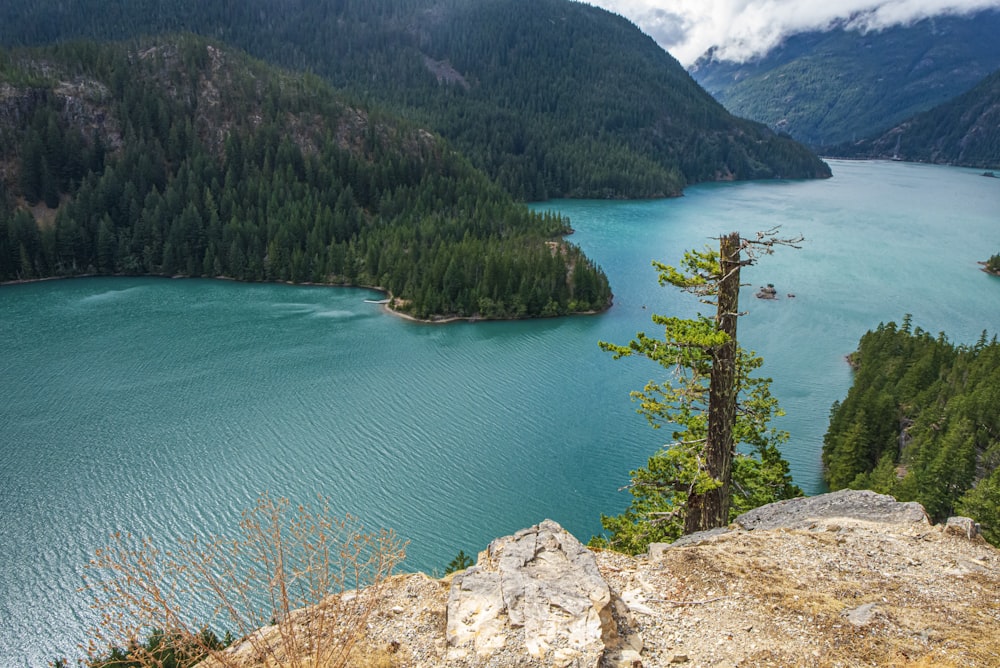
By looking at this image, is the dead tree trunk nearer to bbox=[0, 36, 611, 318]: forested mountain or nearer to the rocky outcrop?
the rocky outcrop

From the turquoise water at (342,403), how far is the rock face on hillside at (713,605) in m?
18.1

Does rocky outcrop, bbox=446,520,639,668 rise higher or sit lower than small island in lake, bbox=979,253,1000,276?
higher

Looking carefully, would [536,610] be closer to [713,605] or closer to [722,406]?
[713,605]

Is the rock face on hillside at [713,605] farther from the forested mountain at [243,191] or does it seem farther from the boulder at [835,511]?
the forested mountain at [243,191]

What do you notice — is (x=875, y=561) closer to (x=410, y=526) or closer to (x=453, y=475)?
(x=410, y=526)

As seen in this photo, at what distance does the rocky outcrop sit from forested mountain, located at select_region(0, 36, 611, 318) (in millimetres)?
57635

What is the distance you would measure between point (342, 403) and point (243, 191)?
6331cm

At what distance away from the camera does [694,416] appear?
15.7 metres

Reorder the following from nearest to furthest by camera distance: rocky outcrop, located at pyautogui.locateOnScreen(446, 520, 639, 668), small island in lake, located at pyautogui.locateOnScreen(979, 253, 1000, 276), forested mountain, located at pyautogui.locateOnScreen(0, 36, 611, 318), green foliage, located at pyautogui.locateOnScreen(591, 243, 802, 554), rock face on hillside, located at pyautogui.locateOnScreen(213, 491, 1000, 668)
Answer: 1. rocky outcrop, located at pyautogui.locateOnScreen(446, 520, 639, 668)
2. rock face on hillside, located at pyautogui.locateOnScreen(213, 491, 1000, 668)
3. green foliage, located at pyautogui.locateOnScreen(591, 243, 802, 554)
4. forested mountain, located at pyautogui.locateOnScreen(0, 36, 611, 318)
5. small island in lake, located at pyautogui.locateOnScreen(979, 253, 1000, 276)

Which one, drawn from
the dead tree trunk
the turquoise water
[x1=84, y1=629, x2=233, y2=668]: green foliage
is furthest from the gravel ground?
the turquoise water

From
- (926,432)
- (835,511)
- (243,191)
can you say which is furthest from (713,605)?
(243,191)

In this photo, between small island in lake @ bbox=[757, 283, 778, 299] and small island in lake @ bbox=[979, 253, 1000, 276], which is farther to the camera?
small island in lake @ bbox=[979, 253, 1000, 276]

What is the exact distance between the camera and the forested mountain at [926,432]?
2659cm

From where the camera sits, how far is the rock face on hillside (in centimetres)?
820
